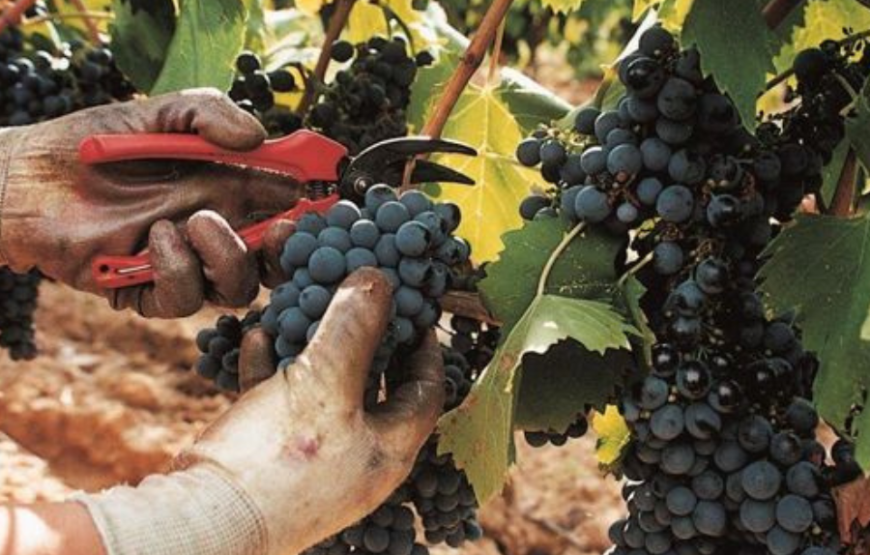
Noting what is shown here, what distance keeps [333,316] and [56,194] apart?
0.59 m

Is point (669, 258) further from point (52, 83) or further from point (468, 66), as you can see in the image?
point (52, 83)

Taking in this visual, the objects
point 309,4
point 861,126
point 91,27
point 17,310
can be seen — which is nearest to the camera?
point 861,126

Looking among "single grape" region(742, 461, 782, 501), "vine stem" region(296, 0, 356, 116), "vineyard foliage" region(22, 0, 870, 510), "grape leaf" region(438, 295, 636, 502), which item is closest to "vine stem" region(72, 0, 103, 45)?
"vine stem" region(296, 0, 356, 116)

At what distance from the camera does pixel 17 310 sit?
2.90 m

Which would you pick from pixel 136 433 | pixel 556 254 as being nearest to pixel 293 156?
pixel 556 254

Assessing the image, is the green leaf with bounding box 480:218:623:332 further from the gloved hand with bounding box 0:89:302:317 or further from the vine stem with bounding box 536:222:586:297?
the gloved hand with bounding box 0:89:302:317

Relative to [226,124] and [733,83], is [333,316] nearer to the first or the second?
[226,124]

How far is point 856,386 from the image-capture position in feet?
4.63

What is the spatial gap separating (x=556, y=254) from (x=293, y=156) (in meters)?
0.35

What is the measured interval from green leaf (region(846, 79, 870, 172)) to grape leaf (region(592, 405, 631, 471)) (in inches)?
17.8

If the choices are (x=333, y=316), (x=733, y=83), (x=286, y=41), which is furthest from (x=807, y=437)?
(x=286, y=41)

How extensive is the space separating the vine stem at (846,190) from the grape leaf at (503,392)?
1.22 feet

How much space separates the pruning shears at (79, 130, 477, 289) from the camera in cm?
168

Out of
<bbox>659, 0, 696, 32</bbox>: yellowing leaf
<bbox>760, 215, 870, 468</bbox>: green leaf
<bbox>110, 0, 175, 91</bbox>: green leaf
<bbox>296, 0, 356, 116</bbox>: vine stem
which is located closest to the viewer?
<bbox>760, 215, 870, 468</bbox>: green leaf
